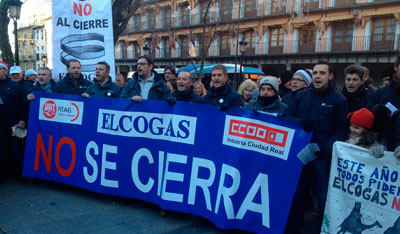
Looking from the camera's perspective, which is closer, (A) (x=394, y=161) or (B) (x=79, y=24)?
(A) (x=394, y=161)

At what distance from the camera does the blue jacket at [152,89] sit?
4.77m

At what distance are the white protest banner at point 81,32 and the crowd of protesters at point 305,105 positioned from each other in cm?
35

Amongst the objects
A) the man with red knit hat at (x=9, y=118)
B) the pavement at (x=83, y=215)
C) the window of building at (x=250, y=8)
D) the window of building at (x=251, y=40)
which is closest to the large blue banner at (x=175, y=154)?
the pavement at (x=83, y=215)

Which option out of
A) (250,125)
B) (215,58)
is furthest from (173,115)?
(215,58)

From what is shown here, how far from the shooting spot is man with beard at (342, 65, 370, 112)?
152 inches

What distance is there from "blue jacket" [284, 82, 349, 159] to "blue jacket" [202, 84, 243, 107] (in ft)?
2.74

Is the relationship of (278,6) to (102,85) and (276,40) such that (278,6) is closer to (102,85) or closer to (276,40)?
(276,40)

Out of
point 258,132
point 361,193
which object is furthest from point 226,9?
point 361,193

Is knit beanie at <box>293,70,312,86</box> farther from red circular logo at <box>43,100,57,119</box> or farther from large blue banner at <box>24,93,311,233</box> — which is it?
red circular logo at <box>43,100,57,119</box>

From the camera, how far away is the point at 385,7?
2206 cm

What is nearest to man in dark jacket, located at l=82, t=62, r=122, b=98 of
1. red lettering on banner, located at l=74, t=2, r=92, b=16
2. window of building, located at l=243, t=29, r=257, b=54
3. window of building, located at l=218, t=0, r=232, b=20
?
red lettering on banner, located at l=74, t=2, r=92, b=16

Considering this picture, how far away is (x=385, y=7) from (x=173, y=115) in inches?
934

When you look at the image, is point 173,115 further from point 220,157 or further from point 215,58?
point 215,58

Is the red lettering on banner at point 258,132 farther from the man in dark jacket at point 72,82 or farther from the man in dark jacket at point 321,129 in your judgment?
the man in dark jacket at point 72,82
